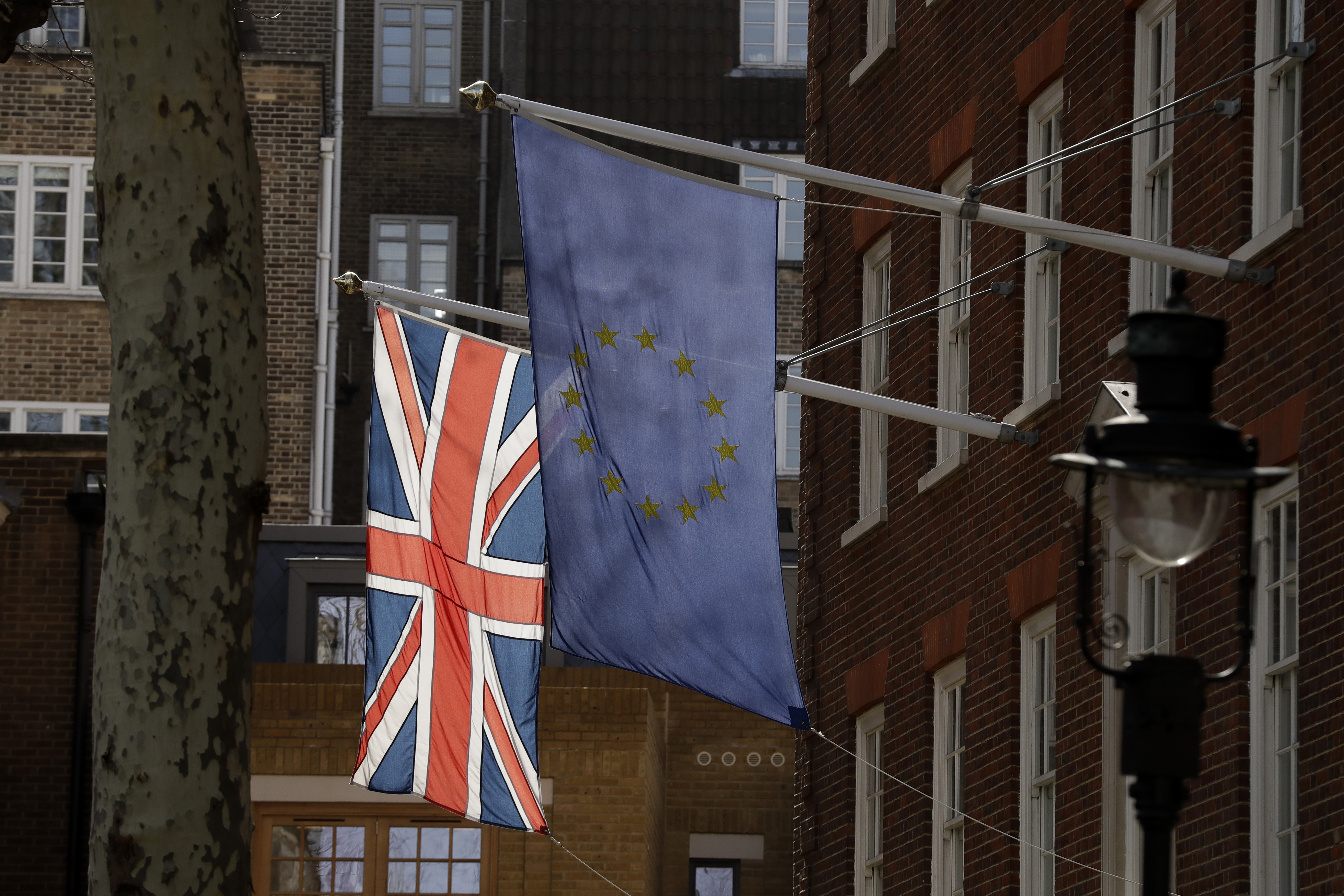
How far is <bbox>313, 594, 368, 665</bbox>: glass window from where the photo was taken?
99.5ft

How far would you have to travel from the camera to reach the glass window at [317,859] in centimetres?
2712

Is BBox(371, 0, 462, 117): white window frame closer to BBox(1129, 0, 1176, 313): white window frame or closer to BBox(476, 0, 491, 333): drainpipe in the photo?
BBox(476, 0, 491, 333): drainpipe

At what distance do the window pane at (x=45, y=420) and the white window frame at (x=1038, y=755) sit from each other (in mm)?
24537

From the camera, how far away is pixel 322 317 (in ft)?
131

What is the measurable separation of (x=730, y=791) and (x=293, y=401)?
1189cm

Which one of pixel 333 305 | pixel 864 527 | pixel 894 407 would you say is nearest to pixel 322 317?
pixel 333 305

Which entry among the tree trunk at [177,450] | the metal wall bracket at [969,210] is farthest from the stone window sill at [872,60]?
the tree trunk at [177,450]

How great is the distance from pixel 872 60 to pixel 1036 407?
580 centimetres

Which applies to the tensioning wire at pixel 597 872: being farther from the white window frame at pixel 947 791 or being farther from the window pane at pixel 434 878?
the white window frame at pixel 947 791

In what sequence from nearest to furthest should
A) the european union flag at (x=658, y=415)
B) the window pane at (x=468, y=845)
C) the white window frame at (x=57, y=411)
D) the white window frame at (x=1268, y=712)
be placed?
the european union flag at (x=658, y=415) → the white window frame at (x=1268, y=712) → the window pane at (x=468, y=845) → the white window frame at (x=57, y=411)

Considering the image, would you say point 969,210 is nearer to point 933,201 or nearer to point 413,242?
point 933,201

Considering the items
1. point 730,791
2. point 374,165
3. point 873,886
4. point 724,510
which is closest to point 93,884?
point 724,510

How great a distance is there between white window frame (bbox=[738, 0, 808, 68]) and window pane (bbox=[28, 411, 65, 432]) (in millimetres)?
13701

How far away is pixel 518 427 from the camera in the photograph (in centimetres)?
1758
